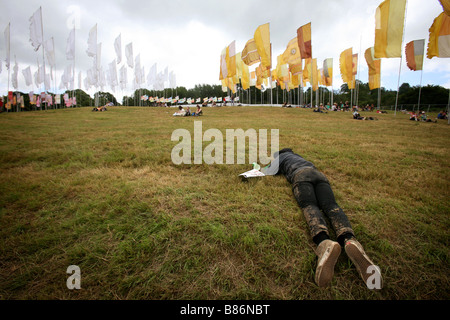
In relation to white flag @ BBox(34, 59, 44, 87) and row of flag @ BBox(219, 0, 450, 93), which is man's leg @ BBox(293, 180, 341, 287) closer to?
row of flag @ BBox(219, 0, 450, 93)

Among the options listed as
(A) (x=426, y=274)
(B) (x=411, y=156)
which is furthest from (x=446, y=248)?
(B) (x=411, y=156)

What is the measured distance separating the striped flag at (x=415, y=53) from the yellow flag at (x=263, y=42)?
41.4 feet

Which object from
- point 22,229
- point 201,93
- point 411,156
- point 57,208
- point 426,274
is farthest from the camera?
point 201,93

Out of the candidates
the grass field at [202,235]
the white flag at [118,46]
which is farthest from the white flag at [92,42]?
the grass field at [202,235]

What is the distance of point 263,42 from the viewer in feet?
51.5

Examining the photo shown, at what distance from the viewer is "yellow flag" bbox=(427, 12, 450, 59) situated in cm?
1034

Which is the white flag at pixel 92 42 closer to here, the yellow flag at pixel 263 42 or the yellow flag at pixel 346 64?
the yellow flag at pixel 263 42

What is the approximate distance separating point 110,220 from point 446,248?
3.92m

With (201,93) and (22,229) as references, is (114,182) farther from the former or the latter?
(201,93)

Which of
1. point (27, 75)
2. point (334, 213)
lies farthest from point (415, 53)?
point (27, 75)

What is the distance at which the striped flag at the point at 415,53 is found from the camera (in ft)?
52.0

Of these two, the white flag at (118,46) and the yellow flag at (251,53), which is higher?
the white flag at (118,46)
